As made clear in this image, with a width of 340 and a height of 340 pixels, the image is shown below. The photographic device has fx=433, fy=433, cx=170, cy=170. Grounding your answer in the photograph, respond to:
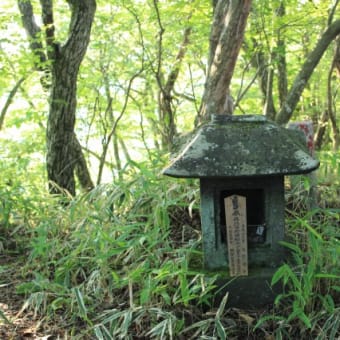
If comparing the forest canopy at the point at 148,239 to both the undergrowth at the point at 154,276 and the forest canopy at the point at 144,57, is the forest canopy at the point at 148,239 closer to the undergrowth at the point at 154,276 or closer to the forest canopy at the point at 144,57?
the undergrowth at the point at 154,276

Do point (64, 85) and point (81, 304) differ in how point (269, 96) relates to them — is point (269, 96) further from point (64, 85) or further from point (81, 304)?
point (81, 304)

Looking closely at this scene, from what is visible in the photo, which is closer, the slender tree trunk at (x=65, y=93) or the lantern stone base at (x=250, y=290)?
the lantern stone base at (x=250, y=290)

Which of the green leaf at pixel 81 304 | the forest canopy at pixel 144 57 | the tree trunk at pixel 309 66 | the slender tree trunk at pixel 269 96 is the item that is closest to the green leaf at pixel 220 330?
the green leaf at pixel 81 304

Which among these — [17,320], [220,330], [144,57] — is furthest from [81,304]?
[144,57]

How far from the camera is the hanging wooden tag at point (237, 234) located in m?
2.86

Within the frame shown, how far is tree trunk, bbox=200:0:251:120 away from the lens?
476cm

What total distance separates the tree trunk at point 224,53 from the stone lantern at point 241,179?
202 centimetres

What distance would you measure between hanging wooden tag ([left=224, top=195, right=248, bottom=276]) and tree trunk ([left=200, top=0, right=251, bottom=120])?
2.39m

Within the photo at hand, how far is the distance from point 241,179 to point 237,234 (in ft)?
1.24

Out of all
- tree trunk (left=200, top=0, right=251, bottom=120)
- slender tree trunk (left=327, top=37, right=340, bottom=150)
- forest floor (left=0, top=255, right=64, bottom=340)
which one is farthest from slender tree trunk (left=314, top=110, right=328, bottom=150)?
forest floor (left=0, top=255, right=64, bottom=340)

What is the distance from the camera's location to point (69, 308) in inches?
124

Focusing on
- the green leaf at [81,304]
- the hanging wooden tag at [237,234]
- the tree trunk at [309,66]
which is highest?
the tree trunk at [309,66]

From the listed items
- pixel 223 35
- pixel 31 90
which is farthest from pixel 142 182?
pixel 31 90

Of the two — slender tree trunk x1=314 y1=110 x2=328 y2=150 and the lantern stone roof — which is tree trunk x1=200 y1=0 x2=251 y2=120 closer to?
the lantern stone roof
